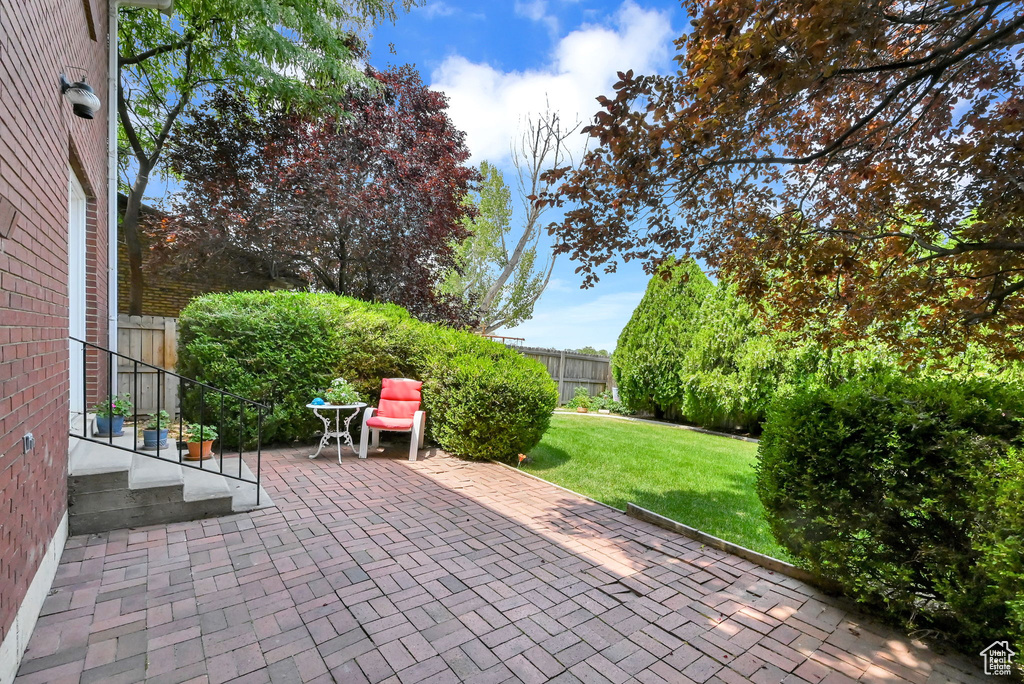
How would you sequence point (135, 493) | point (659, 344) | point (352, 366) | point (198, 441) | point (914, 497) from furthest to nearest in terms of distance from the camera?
point (659, 344) < point (352, 366) < point (198, 441) < point (135, 493) < point (914, 497)

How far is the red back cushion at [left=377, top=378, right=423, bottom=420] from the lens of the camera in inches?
237

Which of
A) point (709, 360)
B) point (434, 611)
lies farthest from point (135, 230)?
point (709, 360)

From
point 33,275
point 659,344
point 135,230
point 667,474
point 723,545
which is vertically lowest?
point 667,474

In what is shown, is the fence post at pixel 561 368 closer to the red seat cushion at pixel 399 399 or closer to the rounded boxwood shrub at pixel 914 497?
the red seat cushion at pixel 399 399

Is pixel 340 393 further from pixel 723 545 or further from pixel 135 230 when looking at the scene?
pixel 135 230

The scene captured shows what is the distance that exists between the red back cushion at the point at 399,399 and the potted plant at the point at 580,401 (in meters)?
6.83

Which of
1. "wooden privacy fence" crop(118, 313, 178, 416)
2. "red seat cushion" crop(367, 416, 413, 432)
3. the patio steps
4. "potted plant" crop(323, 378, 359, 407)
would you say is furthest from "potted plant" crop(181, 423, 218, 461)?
"wooden privacy fence" crop(118, 313, 178, 416)

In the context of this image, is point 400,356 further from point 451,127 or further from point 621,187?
point 451,127

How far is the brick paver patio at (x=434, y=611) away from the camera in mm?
2008

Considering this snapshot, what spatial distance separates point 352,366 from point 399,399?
89cm

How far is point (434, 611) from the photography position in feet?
7.94

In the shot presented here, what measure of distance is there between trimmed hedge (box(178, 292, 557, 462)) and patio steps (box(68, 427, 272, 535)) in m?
1.94

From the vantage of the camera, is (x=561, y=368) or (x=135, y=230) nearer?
(x=135, y=230)

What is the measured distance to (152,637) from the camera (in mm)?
2123
